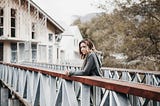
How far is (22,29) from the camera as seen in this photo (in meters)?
28.8

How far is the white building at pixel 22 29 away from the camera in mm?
27531

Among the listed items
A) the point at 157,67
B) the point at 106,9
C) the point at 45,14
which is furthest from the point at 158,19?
the point at 45,14

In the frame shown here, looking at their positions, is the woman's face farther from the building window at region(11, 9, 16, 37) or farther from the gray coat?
the building window at region(11, 9, 16, 37)

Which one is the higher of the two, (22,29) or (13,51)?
(22,29)

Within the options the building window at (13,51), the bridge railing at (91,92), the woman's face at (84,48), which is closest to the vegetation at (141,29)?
the building window at (13,51)

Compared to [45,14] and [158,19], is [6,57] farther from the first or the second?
[158,19]

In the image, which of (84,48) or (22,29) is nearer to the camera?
(84,48)

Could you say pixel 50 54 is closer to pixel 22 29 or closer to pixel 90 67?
pixel 22 29

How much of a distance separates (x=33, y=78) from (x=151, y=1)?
13.0 meters

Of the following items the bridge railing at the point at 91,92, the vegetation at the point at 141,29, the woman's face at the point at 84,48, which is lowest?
the bridge railing at the point at 91,92

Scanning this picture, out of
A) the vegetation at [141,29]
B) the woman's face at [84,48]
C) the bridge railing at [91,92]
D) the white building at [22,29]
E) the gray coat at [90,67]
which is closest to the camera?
the bridge railing at [91,92]

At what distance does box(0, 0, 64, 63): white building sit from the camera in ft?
90.3

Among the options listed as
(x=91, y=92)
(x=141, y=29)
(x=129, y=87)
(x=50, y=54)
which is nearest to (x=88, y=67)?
(x=91, y=92)

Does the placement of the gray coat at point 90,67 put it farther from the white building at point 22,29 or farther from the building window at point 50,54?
the building window at point 50,54
